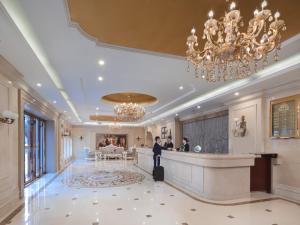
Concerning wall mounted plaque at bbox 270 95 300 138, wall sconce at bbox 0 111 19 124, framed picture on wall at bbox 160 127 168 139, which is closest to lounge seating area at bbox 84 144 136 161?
framed picture on wall at bbox 160 127 168 139

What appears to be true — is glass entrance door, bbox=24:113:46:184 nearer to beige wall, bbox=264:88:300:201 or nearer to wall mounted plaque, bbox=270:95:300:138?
beige wall, bbox=264:88:300:201

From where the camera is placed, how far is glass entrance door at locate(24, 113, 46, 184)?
24.5ft

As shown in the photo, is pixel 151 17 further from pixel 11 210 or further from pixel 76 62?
pixel 11 210

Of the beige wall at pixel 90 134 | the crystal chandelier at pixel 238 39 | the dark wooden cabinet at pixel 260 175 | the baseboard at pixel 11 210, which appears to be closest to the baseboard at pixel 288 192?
the dark wooden cabinet at pixel 260 175

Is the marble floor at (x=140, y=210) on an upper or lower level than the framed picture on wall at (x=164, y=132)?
lower

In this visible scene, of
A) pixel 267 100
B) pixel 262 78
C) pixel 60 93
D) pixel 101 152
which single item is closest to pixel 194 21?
pixel 262 78

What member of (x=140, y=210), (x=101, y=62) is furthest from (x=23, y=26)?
(x=140, y=210)

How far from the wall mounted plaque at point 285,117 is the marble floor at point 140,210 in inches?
67.3

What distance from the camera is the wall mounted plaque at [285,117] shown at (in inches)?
201

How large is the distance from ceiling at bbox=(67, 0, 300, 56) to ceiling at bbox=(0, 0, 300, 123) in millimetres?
131

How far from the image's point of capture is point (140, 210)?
4.43 meters

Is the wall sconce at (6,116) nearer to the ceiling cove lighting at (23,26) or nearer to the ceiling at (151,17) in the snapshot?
the ceiling cove lighting at (23,26)

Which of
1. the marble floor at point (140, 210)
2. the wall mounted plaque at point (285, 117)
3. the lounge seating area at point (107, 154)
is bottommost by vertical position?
the lounge seating area at point (107, 154)

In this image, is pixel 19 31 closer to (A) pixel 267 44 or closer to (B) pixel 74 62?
(B) pixel 74 62
